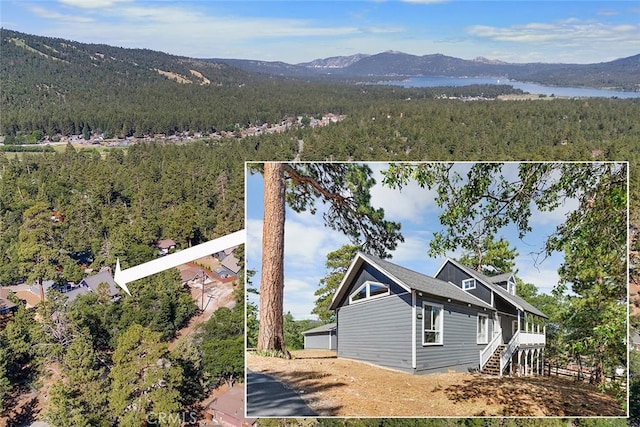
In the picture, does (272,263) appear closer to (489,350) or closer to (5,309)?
(489,350)

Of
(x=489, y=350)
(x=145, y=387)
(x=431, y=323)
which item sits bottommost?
(x=145, y=387)

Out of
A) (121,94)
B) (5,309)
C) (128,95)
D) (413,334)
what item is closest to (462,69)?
(128,95)

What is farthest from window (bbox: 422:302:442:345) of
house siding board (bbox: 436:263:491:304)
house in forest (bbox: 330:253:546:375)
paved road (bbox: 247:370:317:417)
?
paved road (bbox: 247:370:317:417)

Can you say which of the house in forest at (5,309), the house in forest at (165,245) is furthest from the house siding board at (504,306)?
the house in forest at (165,245)

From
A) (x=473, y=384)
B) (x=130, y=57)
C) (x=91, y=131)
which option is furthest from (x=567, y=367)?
(x=130, y=57)

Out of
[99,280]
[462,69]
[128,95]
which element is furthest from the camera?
[462,69]

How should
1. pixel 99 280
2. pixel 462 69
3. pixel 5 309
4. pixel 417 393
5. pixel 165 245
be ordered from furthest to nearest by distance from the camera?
pixel 462 69
pixel 165 245
pixel 99 280
pixel 5 309
pixel 417 393

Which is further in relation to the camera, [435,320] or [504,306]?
[504,306]
